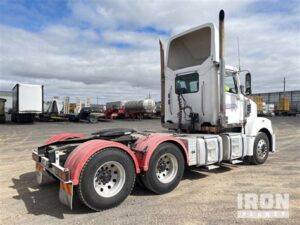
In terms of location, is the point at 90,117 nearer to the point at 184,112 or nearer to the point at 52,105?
the point at 52,105

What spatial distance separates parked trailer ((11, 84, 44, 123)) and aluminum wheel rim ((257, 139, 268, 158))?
89.6ft

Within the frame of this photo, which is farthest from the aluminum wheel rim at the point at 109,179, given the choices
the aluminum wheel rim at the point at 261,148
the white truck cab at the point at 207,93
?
the aluminum wheel rim at the point at 261,148

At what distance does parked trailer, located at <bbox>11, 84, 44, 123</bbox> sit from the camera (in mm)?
30719

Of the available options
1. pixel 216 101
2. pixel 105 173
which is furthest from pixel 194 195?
pixel 216 101

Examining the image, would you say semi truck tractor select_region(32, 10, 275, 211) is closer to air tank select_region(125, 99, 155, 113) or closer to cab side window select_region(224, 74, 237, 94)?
cab side window select_region(224, 74, 237, 94)

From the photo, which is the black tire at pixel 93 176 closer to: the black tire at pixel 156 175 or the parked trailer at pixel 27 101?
the black tire at pixel 156 175

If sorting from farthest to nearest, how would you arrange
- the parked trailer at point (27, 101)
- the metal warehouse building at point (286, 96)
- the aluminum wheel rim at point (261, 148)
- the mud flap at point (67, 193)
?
the metal warehouse building at point (286, 96) < the parked trailer at point (27, 101) < the aluminum wheel rim at point (261, 148) < the mud flap at point (67, 193)

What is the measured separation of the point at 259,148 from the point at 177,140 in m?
3.62

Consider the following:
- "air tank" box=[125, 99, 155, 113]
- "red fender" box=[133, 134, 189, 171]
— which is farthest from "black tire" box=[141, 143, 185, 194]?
"air tank" box=[125, 99, 155, 113]

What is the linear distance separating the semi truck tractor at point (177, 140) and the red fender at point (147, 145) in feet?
0.06

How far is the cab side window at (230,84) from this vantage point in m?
7.92

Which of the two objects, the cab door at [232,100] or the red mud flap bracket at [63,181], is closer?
the red mud flap bracket at [63,181]

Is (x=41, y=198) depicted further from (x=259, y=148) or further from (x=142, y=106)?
(x=142, y=106)

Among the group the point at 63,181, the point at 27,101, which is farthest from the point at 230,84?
the point at 27,101
